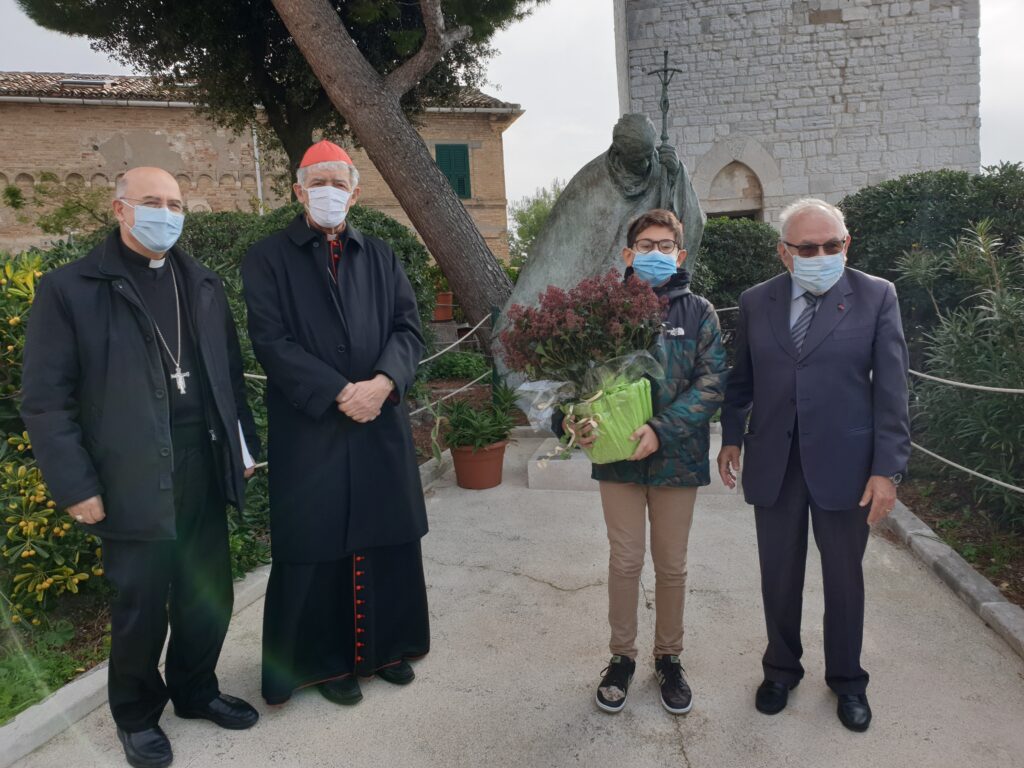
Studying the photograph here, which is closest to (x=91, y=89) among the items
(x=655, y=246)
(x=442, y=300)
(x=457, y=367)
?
(x=442, y=300)

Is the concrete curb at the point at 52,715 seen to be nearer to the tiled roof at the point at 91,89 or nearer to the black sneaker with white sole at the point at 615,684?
the black sneaker with white sole at the point at 615,684

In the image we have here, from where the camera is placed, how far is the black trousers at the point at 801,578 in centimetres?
250

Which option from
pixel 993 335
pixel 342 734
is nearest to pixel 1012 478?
pixel 993 335

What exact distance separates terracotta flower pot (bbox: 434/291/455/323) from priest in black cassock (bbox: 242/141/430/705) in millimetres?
11508

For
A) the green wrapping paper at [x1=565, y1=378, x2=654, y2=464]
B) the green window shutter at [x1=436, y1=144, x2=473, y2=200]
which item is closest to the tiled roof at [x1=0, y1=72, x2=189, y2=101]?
the green window shutter at [x1=436, y1=144, x2=473, y2=200]

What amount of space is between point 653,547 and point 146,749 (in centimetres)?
183

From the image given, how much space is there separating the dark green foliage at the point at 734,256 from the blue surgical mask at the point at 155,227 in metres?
9.21

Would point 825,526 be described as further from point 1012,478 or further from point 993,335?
point 993,335

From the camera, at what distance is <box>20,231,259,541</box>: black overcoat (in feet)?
7.06

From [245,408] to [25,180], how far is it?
2174 cm

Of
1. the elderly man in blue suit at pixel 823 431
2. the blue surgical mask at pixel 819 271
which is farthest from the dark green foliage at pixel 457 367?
the blue surgical mask at pixel 819 271

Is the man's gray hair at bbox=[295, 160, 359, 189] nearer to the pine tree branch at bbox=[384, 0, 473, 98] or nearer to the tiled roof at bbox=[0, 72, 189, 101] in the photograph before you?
the pine tree branch at bbox=[384, 0, 473, 98]

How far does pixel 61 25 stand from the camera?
11359mm

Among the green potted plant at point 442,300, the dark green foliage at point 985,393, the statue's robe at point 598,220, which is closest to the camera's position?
the dark green foliage at point 985,393
